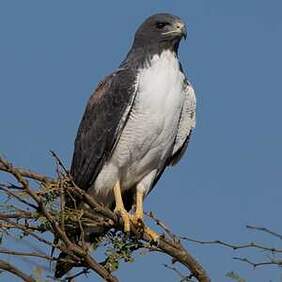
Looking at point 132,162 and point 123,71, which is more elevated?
point 123,71

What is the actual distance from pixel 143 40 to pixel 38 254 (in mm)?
3214

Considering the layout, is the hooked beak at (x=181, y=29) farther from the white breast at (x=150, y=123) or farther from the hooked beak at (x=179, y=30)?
the white breast at (x=150, y=123)

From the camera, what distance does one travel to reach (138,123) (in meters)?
7.14

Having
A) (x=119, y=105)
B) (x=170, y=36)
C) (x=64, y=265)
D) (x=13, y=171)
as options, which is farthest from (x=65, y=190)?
(x=170, y=36)

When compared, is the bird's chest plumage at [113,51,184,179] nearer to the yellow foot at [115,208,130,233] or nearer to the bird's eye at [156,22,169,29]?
the bird's eye at [156,22,169,29]

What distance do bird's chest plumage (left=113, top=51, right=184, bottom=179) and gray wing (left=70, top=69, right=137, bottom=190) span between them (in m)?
0.07

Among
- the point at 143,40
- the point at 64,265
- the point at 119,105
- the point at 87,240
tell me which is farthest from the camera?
the point at 143,40

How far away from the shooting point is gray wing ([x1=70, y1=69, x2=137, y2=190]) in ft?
23.5

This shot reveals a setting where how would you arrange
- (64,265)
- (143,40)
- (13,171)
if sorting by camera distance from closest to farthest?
(13,171) → (64,265) → (143,40)

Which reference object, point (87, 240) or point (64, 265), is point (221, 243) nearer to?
point (64, 265)

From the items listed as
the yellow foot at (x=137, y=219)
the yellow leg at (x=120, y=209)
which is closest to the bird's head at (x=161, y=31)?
the yellow leg at (x=120, y=209)

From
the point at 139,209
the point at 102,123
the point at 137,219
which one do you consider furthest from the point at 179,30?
the point at 137,219

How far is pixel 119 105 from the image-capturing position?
7176mm

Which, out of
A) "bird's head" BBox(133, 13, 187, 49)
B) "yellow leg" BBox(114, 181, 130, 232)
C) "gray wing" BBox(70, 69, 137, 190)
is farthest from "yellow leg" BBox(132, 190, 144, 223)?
"bird's head" BBox(133, 13, 187, 49)
